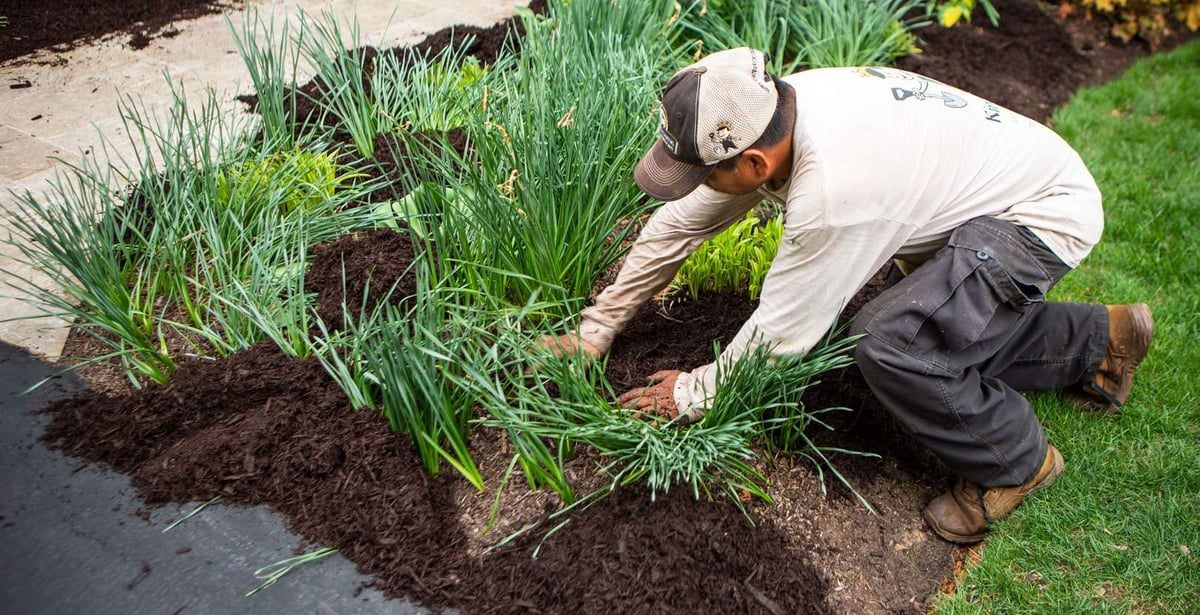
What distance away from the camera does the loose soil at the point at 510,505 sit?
6.43ft

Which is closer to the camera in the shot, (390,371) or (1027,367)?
(390,371)

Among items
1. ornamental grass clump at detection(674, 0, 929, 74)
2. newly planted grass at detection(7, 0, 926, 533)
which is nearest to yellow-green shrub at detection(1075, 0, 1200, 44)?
ornamental grass clump at detection(674, 0, 929, 74)

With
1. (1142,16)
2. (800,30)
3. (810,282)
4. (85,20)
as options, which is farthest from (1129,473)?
(85,20)

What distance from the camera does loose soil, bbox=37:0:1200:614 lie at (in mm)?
1959

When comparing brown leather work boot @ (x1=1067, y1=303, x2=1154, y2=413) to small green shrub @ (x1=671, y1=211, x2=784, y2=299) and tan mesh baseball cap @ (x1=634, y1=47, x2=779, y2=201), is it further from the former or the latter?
tan mesh baseball cap @ (x1=634, y1=47, x2=779, y2=201)

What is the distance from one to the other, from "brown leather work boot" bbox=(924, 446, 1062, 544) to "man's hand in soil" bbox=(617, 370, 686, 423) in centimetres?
73

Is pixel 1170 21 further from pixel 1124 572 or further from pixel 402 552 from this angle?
pixel 402 552

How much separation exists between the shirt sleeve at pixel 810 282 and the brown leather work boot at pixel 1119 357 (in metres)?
0.94

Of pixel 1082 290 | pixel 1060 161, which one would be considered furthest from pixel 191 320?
pixel 1082 290

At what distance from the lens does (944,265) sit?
6.88 ft

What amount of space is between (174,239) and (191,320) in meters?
0.25

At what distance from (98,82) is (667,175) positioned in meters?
2.80

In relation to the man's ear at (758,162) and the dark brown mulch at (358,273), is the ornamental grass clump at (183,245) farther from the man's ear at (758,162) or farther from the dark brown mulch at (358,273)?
the man's ear at (758,162)

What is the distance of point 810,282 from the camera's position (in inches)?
76.8
